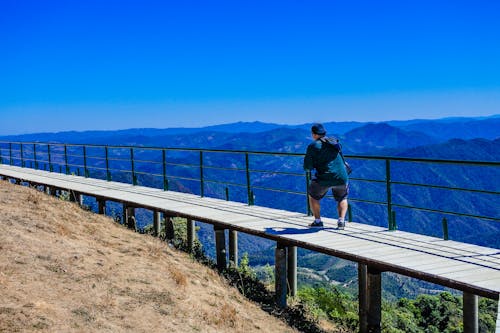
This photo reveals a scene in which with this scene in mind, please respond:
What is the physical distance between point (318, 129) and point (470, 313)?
3422 mm

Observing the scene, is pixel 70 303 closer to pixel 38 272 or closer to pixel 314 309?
pixel 38 272

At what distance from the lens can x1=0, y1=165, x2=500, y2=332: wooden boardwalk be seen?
7.25 m

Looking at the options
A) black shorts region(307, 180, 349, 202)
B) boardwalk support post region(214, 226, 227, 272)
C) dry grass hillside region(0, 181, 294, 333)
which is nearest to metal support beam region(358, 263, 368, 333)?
dry grass hillside region(0, 181, 294, 333)

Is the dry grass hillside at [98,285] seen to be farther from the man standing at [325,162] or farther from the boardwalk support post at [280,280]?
the man standing at [325,162]

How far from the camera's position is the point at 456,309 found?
69.5ft

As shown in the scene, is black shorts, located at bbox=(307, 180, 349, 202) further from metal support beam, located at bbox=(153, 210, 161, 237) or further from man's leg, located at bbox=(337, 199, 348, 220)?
metal support beam, located at bbox=(153, 210, 161, 237)

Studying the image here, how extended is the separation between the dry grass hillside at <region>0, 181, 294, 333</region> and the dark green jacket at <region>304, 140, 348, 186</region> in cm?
222

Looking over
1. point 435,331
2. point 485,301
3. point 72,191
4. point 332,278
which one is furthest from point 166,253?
point 332,278

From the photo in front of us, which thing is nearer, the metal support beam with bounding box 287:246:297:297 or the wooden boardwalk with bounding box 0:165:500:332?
the wooden boardwalk with bounding box 0:165:500:332

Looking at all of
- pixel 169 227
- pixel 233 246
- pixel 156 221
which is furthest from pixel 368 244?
pixel 156 221

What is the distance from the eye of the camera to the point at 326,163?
9.60 metres

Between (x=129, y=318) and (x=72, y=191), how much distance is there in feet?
35.8

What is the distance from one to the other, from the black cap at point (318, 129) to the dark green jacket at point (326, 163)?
140mm

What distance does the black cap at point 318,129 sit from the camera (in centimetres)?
956
